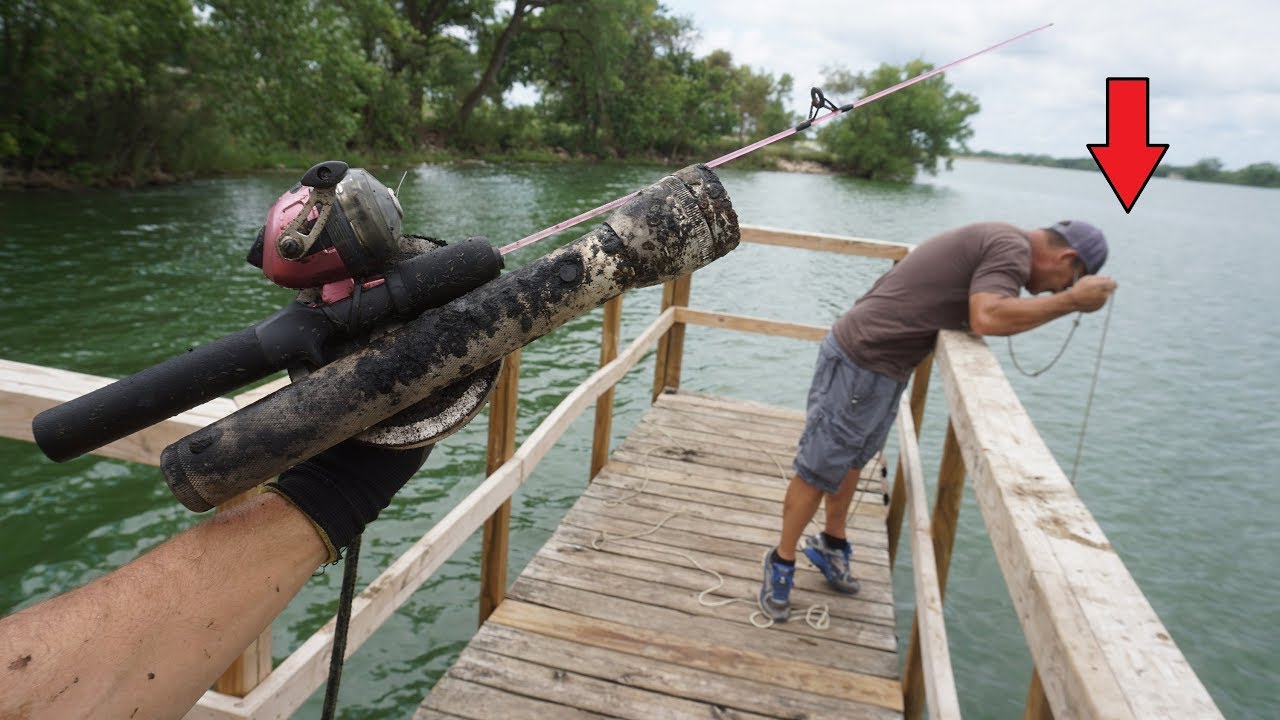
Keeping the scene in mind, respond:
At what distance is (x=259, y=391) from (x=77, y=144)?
18.4m

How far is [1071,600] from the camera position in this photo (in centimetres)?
106

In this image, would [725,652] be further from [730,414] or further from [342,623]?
[730,414]

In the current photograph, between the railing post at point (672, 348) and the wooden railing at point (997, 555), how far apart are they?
6.11 ft

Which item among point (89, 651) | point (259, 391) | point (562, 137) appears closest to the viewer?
point (89, 651)

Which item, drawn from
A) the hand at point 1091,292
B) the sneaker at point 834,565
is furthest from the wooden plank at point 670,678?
the hand at point 1091,292

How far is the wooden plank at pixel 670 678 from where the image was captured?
2.67 m

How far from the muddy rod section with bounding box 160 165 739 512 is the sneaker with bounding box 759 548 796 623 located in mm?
2452

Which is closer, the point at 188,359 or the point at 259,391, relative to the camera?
the point at 188,359

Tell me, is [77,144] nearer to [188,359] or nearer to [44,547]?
[44,547]

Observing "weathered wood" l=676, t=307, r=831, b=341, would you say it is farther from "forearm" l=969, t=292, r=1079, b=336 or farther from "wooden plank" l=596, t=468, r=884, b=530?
"forearm" l=969, t=292, r=1079, b=336

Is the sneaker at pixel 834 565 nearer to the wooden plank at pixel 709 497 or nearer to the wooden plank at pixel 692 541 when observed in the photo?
the wooden plank at pixel 692 541

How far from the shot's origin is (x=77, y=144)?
1600 cm


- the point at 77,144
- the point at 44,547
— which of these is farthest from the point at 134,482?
the point at 77,144

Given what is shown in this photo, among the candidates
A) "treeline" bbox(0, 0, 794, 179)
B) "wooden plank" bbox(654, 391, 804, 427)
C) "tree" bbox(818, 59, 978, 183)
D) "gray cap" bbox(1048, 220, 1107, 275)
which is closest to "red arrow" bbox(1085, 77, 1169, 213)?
"gray cap" bbox(1048, 220, 1107, 275)
